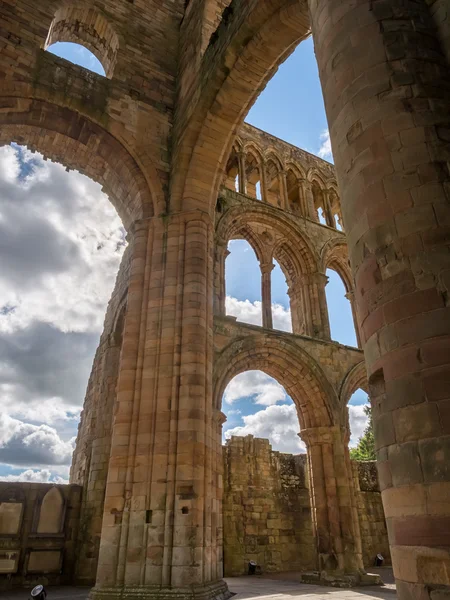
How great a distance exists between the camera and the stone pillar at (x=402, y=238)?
2.55 metres

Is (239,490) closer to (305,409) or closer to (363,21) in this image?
(305,409)

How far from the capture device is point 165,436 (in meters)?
6.60

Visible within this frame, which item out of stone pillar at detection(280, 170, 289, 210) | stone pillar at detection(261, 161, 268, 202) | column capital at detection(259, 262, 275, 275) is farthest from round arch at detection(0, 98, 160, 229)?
stone pillar at detection(280, 170, 289, 210)

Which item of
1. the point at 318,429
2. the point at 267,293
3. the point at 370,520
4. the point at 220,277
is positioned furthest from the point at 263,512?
the point at 220,277

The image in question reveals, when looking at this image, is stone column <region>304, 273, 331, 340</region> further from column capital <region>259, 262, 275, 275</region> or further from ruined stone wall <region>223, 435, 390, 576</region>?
ruined stone wall <region>223, 435, 390, 576</region>

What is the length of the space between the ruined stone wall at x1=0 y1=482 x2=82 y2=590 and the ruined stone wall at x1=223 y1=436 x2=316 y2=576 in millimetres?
5271

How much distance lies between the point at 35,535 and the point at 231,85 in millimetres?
8879

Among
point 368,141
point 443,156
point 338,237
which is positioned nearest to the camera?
point 443,156

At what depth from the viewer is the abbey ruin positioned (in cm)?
294

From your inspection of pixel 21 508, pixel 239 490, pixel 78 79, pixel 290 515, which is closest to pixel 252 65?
pixel 78 79

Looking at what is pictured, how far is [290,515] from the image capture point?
1388 centimetres

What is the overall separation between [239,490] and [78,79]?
1125 centimetres

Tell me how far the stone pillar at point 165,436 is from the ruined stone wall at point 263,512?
245 inches

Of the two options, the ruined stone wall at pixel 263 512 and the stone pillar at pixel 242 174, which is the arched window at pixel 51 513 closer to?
the ruined stone wall at pixel 263 512
